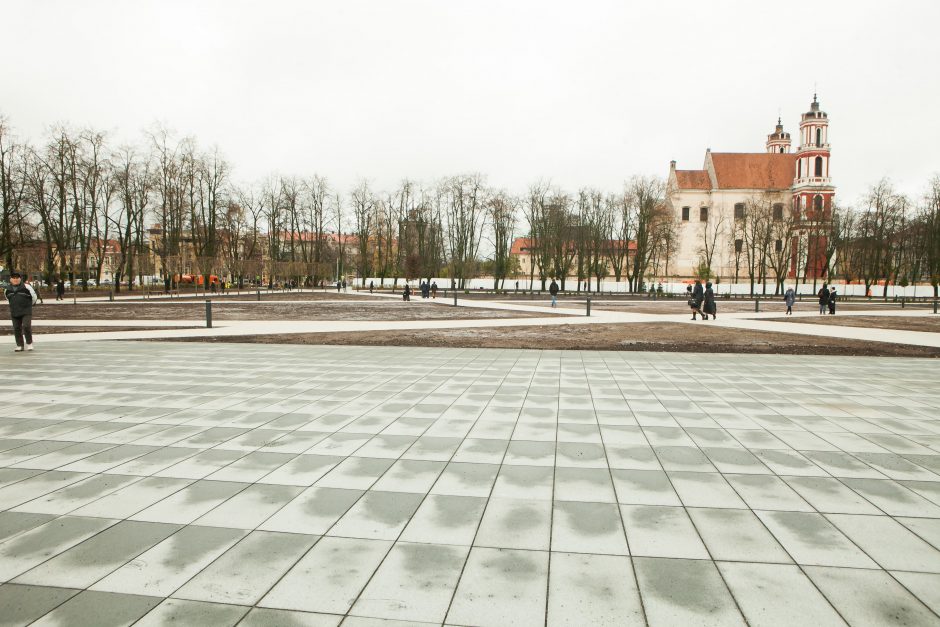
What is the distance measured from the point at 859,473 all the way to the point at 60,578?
5543 mm

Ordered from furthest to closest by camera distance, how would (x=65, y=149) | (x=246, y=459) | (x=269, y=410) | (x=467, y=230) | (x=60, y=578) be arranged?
(x=467, y=230)
(x=65, y=149)
(x=269, y=410)
(x=246, y=459)
(x=60, y=578)

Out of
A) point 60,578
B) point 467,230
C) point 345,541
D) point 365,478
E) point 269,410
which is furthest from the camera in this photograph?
point 467,230

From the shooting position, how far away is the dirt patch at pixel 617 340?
13.0m

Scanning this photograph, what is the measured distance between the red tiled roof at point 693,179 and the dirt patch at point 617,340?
73.5m

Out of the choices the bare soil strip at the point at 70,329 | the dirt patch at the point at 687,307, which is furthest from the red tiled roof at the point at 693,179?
the bare soil strip at the point at 70,329

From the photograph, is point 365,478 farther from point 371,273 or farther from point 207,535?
point 371,273

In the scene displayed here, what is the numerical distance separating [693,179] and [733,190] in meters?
6.22

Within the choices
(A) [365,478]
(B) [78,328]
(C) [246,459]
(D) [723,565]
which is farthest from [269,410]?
(B) [78,328]

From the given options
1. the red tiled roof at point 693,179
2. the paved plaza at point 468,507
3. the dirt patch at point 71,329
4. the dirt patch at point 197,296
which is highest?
the red tiled roof at point 693,179

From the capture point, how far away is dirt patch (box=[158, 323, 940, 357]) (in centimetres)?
1295

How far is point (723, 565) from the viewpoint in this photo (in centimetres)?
294

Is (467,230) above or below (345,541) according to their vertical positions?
above

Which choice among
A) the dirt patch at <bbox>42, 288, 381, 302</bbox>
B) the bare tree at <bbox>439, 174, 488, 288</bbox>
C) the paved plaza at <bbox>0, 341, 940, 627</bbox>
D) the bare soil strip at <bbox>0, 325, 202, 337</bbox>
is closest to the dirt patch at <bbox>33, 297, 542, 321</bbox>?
the bare soil strip at <bbox>0, 325, 202, 337</bbox>

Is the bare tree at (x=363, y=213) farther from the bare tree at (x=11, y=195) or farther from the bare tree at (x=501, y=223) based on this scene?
the bare tree at (x=11, y=195)
